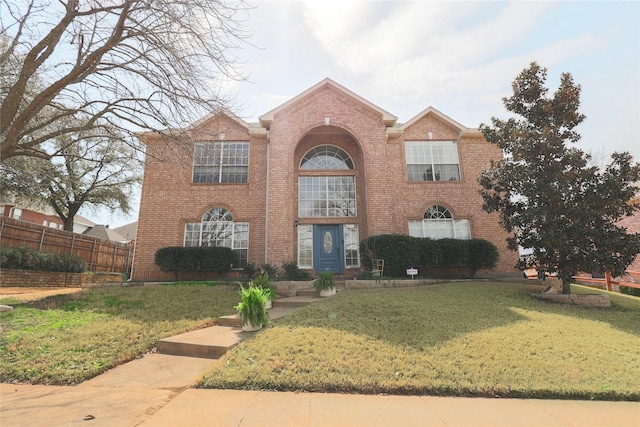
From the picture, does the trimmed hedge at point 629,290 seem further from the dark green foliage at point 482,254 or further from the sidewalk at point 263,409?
the sidewalk at point 263,409

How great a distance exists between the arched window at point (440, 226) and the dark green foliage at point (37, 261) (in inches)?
612

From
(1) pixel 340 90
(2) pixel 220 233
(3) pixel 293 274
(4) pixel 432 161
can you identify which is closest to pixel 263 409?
(3) pixel 293 274

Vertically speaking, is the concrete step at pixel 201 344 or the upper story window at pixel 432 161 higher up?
the upper story window at pixel 432 161

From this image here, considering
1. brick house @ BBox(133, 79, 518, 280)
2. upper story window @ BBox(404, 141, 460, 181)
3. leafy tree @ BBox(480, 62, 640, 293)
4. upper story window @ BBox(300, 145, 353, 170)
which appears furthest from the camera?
upper story window @ BBox(300, 145, 353, 170)

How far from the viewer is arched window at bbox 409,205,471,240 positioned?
13.8 m

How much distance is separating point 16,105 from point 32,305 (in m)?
5.19

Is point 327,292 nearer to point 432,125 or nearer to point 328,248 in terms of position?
point 328,248

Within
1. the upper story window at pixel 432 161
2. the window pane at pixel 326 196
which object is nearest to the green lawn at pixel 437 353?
the window pane at pixel 326 196

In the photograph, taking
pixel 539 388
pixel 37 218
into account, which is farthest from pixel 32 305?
pixel 37 218

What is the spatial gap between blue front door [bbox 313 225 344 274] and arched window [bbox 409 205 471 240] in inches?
131

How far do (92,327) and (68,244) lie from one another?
1205 centimetres

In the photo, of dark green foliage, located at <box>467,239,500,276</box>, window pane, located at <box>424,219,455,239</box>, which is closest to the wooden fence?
window pane, located at <box>424,219,455,239</box>

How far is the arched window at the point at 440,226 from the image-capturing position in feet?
45.3

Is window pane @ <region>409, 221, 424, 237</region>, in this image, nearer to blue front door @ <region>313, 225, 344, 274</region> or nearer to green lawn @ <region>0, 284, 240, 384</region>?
blue front door @ <region>313, 225, 344, 274</region>
